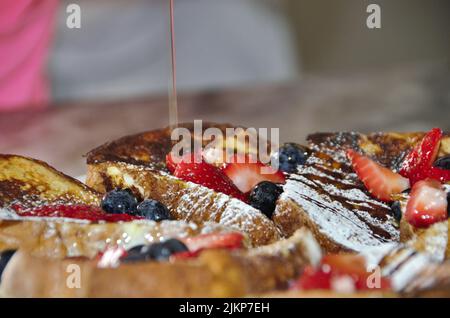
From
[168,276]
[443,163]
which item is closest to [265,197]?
[443,163]

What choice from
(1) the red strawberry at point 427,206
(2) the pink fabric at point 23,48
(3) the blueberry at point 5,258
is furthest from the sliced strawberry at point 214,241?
(2) the pink fabric at point 23,48

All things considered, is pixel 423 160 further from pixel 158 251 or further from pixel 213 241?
pixel 158 251

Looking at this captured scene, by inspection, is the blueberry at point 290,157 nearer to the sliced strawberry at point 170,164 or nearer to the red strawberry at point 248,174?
the red strawberry at point 248,174

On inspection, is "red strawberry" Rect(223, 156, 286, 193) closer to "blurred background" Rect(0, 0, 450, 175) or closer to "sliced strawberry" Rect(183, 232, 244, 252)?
"sliced strawberry" Rect(183, 232, 244, 252)

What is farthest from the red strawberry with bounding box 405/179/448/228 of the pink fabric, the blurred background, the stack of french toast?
the pink fabric
